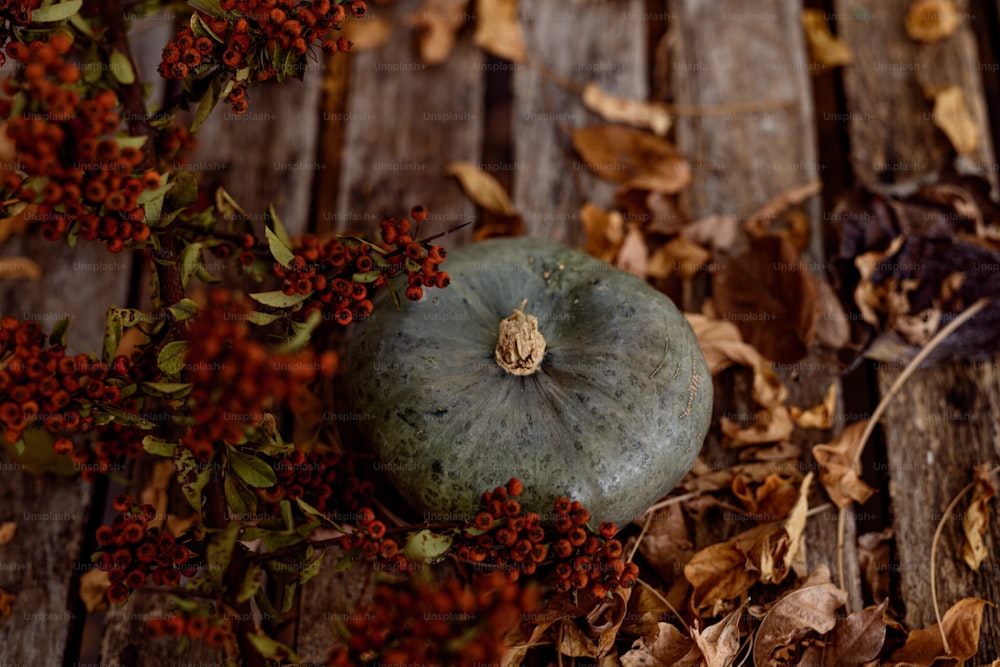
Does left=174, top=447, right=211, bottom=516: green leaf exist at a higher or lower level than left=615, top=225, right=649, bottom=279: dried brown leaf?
lower

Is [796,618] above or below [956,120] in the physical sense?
below

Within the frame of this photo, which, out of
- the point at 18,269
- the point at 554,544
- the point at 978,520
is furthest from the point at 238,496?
the point at 978,520

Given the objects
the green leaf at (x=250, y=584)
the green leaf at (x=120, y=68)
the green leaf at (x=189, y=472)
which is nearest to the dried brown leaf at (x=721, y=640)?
the green leaf at (x=250, y=584)

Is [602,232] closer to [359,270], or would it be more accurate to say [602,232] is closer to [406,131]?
[406,131]

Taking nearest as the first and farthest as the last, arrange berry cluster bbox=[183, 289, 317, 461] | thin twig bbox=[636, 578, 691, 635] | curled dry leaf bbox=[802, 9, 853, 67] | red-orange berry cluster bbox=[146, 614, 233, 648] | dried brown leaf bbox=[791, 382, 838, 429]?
1. berry cluster bbox=[183, 289, 317, 461]
2. red-orange berry cluster bbox=[146, 614, 233, 648]
3. thin twig bbox=[636, 578, 691, 635]
4. dried brown leaf bbox=[791, 382, 838, 429]
5. curled dry leaf bbox=[802, 9, 853, 67]

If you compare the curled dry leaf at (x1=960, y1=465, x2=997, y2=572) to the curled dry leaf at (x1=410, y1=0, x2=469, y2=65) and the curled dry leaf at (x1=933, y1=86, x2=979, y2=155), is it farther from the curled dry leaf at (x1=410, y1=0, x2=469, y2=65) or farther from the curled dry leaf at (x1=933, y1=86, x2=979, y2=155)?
the curled dry leaf at (x1=410, y1=0, x2=469, y2=65)

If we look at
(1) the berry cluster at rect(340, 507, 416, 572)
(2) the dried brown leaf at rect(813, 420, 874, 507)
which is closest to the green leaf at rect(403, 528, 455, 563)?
(1) the berry cluster at rect(340, 507, 416, 572)

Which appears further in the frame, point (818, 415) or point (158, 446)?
point (818, 415)

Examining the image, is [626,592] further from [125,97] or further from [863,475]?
[125,97]
